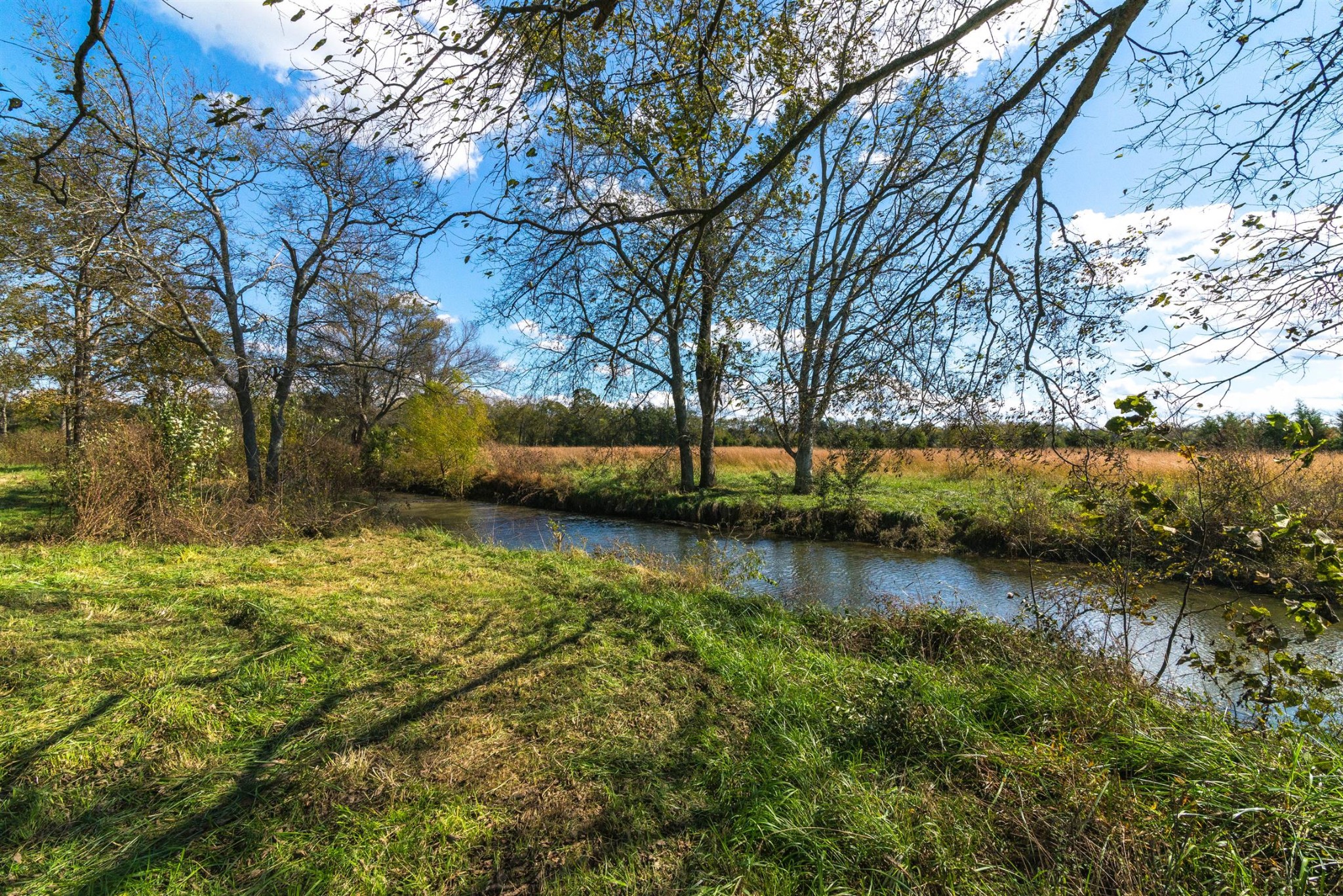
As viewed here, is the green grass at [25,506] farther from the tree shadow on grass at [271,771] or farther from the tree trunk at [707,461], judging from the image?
the tree trunk at [707,461]

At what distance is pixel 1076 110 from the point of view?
9.88ft

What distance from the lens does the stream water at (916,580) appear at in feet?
19.1

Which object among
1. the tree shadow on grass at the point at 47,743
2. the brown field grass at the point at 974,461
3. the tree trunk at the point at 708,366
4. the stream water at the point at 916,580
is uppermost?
the tree trunk at the point at 708,366

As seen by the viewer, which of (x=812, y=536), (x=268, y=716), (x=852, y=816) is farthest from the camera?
(x=812, y=536)

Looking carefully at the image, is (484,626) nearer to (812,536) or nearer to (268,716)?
(268,716)

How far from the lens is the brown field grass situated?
327cm

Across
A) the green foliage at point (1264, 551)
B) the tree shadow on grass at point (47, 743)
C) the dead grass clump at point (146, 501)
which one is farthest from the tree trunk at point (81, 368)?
the green foliage at point (1264, 551)

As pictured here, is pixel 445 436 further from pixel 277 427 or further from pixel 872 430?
pixel 872 430

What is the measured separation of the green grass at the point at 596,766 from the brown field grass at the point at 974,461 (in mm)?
1405

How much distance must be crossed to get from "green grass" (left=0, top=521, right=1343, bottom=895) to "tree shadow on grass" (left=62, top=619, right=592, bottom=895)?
0.01m

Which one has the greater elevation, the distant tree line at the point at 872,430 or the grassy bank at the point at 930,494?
the distant tree line at the point at 872,430

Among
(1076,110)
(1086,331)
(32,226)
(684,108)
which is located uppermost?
(32,226)

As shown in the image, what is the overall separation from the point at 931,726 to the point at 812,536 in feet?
33.4

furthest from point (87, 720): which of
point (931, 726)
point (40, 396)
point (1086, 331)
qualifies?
point (40, 396)
